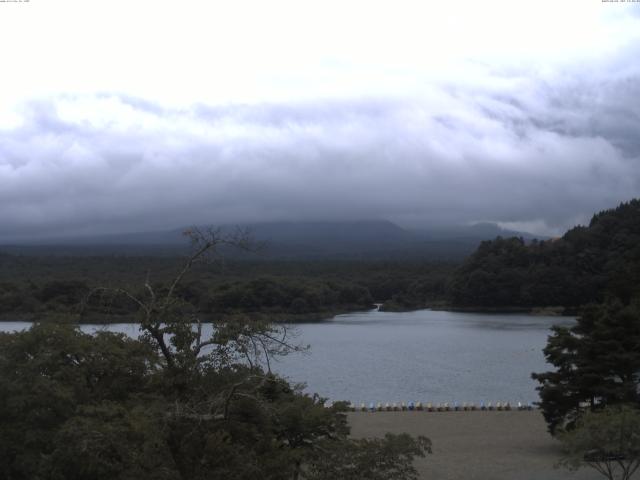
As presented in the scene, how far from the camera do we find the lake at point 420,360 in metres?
30.8

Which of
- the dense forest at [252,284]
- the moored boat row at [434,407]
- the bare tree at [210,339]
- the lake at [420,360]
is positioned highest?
the bare tree at [210,339]

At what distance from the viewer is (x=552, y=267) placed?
249 ft

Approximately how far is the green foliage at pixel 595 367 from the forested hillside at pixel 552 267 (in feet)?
177

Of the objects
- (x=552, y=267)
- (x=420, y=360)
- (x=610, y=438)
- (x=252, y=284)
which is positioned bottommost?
(x=420, y=360)

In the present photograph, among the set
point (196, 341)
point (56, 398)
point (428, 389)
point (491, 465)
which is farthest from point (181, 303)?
point (428, 389)

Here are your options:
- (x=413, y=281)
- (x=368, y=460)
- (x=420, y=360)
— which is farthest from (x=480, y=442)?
(x=413, y=281)

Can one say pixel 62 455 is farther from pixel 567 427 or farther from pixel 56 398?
pixel 567 427

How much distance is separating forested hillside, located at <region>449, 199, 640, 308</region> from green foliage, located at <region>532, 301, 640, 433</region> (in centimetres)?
5409

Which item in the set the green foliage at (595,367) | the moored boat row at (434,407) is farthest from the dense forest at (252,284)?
the green foliage at (595,367)

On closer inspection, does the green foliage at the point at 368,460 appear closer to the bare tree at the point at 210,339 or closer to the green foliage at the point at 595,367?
the bare tree at the point at 210,339

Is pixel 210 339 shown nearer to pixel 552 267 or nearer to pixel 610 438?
pixel 610 438

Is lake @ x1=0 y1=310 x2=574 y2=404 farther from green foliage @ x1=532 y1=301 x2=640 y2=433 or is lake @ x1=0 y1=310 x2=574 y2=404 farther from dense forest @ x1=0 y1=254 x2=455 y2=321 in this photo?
green foliage @ x1=532 y1=301 x2=640 y2=433

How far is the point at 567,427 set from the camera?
55.4 ft

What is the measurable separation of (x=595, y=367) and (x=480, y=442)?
3.72 m
